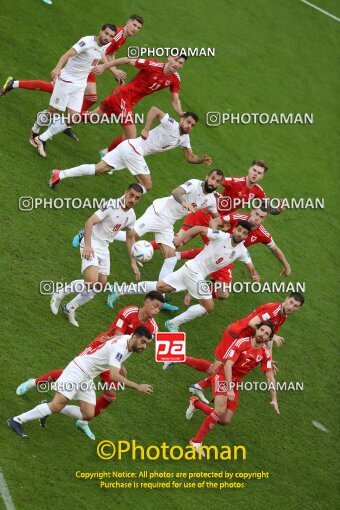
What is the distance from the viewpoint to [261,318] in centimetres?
1265

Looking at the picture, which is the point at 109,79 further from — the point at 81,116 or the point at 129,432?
the point at 129,432

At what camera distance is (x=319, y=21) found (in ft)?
74.5

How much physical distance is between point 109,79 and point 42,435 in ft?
27.1

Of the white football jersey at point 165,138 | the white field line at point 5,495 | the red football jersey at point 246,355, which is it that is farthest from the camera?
the white football jersey at point 165,138

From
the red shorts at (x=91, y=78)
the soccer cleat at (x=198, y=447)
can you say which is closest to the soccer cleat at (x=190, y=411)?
the soccer cleat at (x=198, y=447)

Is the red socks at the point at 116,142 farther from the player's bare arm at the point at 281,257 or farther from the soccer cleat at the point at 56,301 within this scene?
the soccer cleat at the point at 56,301

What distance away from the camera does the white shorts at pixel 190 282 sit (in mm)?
13398

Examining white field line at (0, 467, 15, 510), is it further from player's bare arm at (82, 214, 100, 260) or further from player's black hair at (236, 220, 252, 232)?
player's black hair at (236, 220, 252, 232)

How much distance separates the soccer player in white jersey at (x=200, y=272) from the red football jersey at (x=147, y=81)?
278cm

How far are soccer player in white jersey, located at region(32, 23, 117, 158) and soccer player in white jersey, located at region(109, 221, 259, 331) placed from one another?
2.74 m

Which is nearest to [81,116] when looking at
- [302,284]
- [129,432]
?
[302,284]

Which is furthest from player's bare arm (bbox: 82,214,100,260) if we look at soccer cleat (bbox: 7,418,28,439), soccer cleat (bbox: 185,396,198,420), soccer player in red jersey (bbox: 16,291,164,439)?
soccer cleat (bbox: 7,418,28,439)

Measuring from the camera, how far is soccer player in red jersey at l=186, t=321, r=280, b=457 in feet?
39.5

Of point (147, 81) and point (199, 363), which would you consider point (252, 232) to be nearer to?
point (199, 363)
